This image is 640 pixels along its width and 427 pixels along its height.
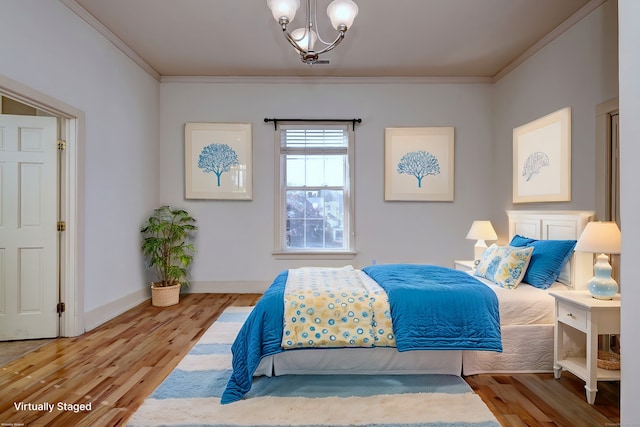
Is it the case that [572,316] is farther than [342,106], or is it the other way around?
[342,106]

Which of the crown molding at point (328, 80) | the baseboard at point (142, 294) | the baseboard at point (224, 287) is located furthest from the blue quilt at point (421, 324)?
the crown molding at point (328, 80)

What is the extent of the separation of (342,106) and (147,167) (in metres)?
2.65

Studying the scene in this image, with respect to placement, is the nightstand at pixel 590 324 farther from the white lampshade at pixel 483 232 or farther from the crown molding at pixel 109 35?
the crown molding at pixel 109 35

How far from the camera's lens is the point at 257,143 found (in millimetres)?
4926

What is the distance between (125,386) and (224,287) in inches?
100

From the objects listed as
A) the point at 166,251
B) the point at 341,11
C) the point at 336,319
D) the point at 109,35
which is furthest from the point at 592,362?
the point at 109,35

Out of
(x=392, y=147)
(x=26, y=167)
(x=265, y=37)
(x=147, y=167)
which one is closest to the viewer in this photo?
(x=26, y=167)

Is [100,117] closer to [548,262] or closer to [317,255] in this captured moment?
[317,255]

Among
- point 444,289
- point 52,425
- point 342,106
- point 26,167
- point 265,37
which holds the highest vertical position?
point 265,37

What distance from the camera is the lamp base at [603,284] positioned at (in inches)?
90.0

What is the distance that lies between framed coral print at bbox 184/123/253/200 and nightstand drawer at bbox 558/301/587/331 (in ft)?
12.0

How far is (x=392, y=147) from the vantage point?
16.1ft

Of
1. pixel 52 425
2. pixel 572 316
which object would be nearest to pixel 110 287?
pixel 52 425

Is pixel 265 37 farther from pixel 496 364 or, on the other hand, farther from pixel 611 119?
pixel 496 364
